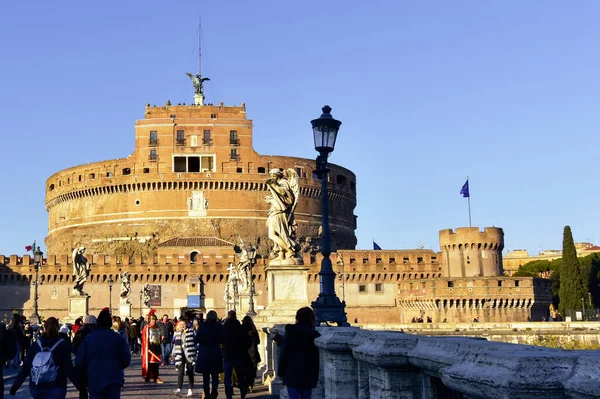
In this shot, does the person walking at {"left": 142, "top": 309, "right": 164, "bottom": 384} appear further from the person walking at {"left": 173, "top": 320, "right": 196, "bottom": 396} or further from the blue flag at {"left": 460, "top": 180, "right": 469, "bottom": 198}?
the blue flag at {"left": 460, "top": 180, "right": 469, "bottom": 198}

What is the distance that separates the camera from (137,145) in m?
70.8

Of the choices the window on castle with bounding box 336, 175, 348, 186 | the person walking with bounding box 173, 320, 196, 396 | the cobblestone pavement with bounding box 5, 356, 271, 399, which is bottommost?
the cobblestone pavement with bounding box 5, 356, 271, 399

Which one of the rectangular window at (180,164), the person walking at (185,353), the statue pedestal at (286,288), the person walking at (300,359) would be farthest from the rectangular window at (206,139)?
the person walking at (300,359)

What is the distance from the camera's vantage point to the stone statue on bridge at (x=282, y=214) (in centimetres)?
1298

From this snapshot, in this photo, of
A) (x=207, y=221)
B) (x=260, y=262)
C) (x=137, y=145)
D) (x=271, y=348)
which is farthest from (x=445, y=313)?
(x=271, y=348)

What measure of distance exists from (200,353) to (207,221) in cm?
5886

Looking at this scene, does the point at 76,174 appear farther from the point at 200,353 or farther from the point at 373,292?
the point at 200,353

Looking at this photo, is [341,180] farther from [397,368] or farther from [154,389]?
[397,368]

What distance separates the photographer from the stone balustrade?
247 centimetres

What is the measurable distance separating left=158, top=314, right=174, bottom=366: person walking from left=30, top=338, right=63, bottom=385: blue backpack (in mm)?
8790

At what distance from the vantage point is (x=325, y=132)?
11.8 meters

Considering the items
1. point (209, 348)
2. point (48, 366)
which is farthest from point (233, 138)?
point (48, 366)

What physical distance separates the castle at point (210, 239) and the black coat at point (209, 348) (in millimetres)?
48076


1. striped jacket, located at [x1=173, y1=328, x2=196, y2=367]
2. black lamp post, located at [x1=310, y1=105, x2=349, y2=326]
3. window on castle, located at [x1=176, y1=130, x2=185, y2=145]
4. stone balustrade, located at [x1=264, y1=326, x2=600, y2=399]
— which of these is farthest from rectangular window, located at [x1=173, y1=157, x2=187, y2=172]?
stone balustrade, located at [x1=264, y1=326, x2=600, y2=399]
